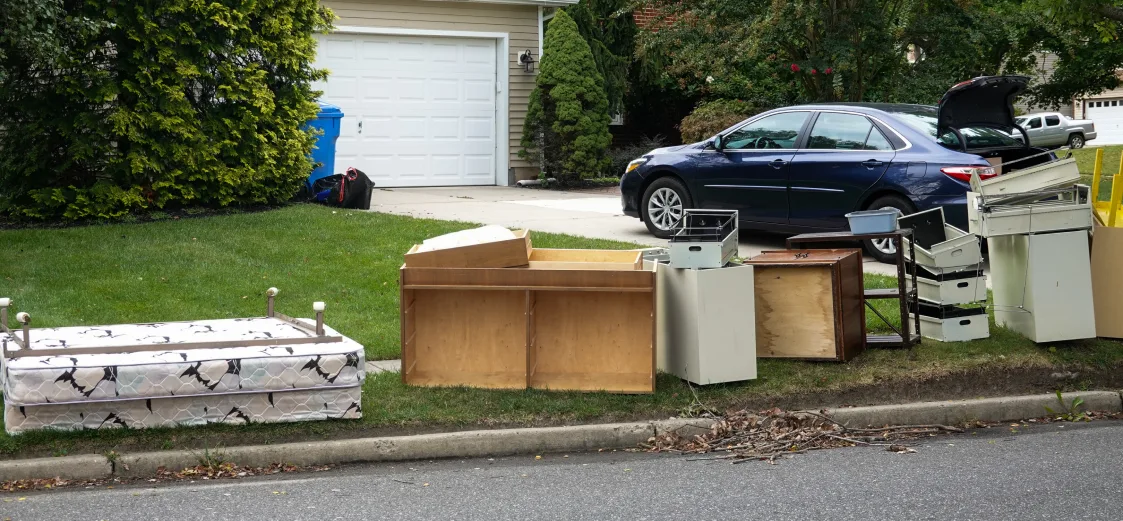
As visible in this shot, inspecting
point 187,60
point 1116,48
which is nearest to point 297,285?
point 187,60

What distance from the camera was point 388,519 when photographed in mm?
4699

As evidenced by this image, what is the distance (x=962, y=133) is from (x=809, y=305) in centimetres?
394

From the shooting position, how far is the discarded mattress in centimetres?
538

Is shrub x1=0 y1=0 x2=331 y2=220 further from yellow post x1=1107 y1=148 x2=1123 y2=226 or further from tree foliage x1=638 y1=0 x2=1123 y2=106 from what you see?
yellow post x1=1107 y1=148 x2=1123 y2=226

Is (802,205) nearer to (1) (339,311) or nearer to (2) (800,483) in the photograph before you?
(1) (339,311)

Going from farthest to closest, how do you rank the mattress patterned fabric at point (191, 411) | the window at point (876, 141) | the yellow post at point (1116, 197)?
the window at point (876, 141), the yellow post at point (1116, 197), the mattress patterned fabric at point (191, 411)

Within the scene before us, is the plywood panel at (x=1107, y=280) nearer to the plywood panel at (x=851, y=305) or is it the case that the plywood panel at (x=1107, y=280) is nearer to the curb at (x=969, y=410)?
the curb at (x=969, y=410)

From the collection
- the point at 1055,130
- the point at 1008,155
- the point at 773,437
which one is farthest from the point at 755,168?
the point at 1055,130

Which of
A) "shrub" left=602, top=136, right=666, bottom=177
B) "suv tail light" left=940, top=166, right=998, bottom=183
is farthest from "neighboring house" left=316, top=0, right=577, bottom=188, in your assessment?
"suv tail light" left=940, top=166, right=998, bottom=183

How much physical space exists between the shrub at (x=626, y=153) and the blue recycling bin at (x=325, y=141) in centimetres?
596

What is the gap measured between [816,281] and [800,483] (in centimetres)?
187

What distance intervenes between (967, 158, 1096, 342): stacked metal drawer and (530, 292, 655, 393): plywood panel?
2.33 meters

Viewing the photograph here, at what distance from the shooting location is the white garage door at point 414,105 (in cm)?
1767

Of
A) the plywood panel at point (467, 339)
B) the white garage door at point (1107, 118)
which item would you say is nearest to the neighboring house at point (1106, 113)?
the white garage door at point (1107, 118)
